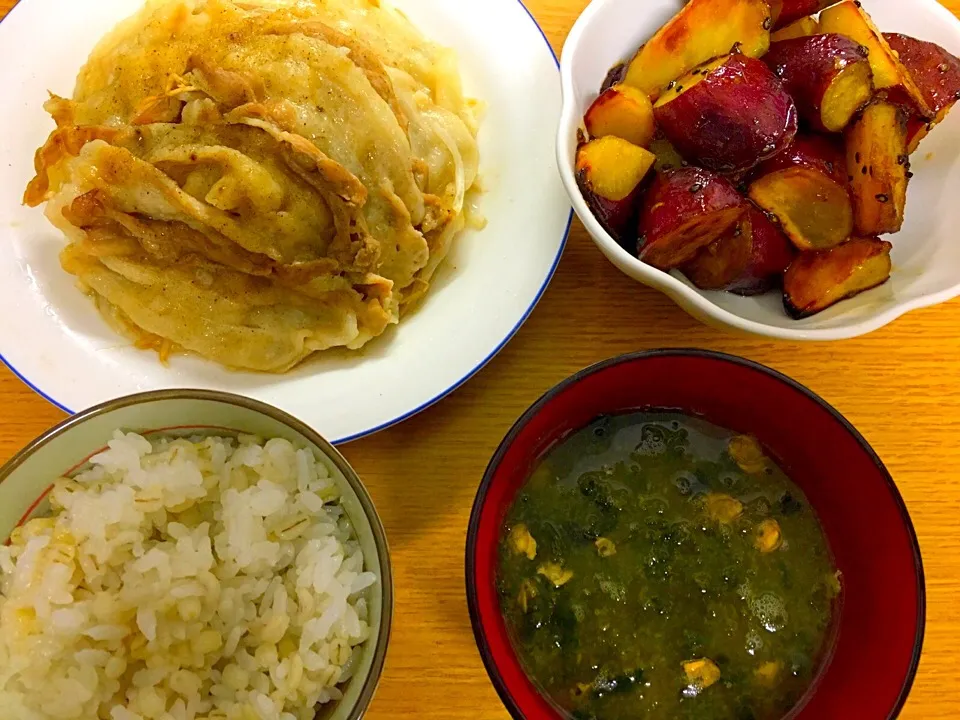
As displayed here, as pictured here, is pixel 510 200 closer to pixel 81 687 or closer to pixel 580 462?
pixel 580 462

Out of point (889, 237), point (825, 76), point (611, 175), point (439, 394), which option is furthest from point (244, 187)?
point (889, 237)

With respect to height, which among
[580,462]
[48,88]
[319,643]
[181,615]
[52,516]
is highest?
[48,88]

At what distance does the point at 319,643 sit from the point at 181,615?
18 centimetres

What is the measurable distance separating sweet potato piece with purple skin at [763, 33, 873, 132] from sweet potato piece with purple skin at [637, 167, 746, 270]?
0.22 m

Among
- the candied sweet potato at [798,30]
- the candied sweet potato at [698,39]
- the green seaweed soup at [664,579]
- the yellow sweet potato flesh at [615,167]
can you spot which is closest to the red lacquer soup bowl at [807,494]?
the green seaweed soup at [664,579]

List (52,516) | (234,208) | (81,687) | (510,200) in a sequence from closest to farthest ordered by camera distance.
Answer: (81,687)
(52,516)
(234,208)
(510,200)

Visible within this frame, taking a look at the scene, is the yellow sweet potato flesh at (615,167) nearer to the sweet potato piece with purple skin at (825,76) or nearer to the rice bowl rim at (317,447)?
the sweet potato piece with purple skin at (825,76)

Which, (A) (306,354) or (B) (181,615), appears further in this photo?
(A) (306,354)

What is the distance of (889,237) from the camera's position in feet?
4.58

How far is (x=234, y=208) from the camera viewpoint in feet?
4.45

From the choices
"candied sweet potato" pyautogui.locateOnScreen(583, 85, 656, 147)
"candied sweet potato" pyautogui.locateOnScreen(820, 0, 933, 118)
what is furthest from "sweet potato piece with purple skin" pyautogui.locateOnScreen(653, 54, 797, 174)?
"candied sweet potato" pyautogui.locateOnScreen(820, 0, 933, 118)

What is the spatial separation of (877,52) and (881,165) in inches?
7.6

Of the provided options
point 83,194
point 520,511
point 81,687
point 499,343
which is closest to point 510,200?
point 499,343

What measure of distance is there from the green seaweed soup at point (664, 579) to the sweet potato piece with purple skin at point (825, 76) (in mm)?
573
